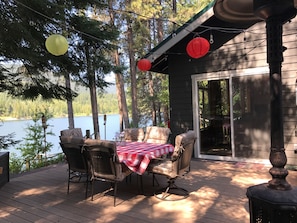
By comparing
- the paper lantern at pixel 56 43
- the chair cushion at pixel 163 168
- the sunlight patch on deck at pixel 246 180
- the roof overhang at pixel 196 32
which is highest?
the roof overhang at pixel 196 32

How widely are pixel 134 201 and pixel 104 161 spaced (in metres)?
0.69

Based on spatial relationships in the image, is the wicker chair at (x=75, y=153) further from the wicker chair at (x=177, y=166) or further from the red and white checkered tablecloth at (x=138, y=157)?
the wicker chair at (x=177, y=166)

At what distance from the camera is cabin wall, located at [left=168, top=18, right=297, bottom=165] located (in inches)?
193

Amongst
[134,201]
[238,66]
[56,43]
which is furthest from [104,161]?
[238,66]

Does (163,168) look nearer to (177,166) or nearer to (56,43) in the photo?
(177,166)

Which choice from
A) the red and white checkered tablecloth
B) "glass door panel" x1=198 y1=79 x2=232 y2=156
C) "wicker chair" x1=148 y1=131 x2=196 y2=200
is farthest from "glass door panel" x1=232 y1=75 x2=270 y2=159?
the red and white checkered tablecloth

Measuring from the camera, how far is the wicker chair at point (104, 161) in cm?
331

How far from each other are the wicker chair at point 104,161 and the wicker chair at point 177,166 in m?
0.52

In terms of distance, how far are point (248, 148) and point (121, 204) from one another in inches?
124

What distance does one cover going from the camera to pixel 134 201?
3529 mm

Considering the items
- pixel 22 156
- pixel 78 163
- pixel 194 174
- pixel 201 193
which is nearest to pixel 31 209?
pixel 78 163

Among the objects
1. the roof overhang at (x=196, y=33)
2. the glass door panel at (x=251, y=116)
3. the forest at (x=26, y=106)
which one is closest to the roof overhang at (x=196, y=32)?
the roof overhang at (x=196, y=33)

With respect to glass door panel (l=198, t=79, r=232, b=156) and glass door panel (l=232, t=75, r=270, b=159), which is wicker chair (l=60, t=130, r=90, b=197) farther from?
glass door panel (l=232, t=75, r=270, b=159)

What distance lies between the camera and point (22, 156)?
6660 mm
